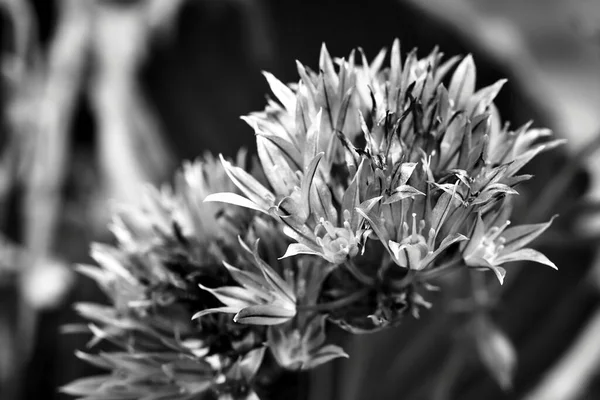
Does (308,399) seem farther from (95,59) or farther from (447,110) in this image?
Result: (95,59)

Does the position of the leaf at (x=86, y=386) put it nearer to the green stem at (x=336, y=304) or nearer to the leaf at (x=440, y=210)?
the green stem at (x=336, y=304)

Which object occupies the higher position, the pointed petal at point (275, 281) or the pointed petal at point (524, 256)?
the pointed petal at point (275, 281)

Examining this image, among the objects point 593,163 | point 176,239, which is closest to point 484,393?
point 593,163

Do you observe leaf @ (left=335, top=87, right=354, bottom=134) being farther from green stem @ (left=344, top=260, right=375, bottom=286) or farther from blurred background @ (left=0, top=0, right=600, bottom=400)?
blurred background @ (left=0, top=0, right=600, bottom=400)

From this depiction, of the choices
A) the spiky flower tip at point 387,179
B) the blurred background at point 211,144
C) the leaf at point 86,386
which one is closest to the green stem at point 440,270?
the spiky flower tip at point 387,179

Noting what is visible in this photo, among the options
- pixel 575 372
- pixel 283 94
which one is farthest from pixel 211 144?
pixel 283 94

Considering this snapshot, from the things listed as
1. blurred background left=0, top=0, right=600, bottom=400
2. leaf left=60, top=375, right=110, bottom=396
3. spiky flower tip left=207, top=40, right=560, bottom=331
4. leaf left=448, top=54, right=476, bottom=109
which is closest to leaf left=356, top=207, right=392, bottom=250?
spiky flower tip left=207, top=40, right=560, bottom=331
